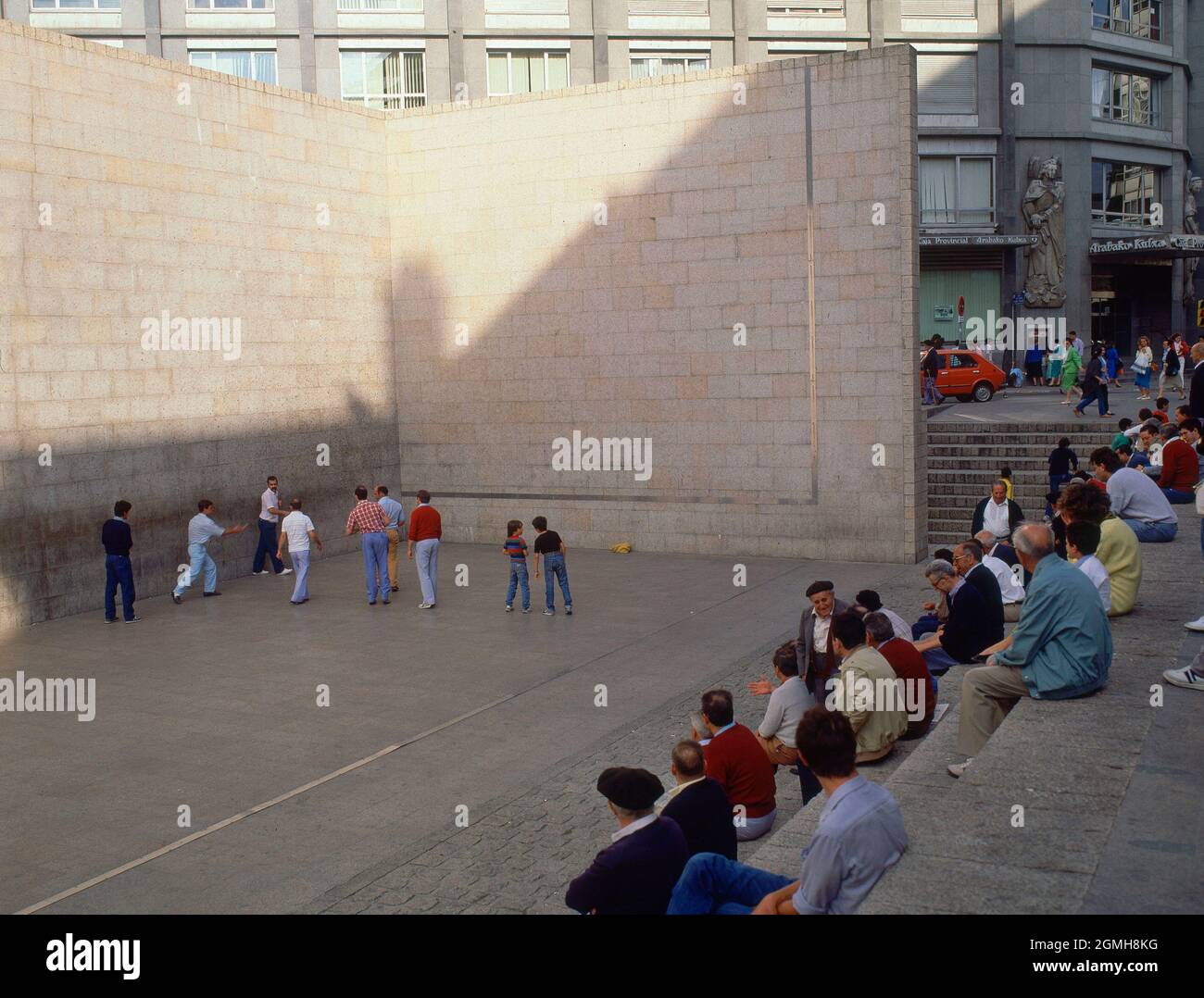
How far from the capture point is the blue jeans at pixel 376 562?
17766 millimetres

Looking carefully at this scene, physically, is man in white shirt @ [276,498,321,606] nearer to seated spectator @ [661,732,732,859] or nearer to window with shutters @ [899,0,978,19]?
seated spectator @ [661,732,732,859]

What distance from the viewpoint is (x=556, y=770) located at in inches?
420

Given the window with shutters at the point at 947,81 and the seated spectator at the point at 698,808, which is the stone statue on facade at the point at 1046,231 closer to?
the window with shutters at the point at 947,81

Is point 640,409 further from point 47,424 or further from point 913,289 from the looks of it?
point 47,424

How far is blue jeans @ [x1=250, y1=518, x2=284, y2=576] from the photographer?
67.3 ft

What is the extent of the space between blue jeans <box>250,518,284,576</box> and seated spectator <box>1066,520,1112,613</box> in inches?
564

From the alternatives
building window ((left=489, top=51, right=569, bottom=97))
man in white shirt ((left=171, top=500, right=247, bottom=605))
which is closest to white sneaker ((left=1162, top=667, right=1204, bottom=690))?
man in white shirt ((left=171, top=500, right=247, bottom=605))

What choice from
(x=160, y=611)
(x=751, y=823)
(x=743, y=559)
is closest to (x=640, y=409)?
(x=743, y=559)

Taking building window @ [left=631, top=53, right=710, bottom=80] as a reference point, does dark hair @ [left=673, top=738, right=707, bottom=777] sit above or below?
below

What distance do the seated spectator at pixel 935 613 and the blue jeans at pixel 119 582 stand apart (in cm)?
1104

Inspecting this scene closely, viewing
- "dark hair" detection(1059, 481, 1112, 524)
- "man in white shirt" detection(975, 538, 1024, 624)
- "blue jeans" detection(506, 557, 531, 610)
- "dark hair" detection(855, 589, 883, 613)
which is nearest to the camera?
"dark hair" detection(1059, 481, 1112, 524)

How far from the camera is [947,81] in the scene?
40.7 m
